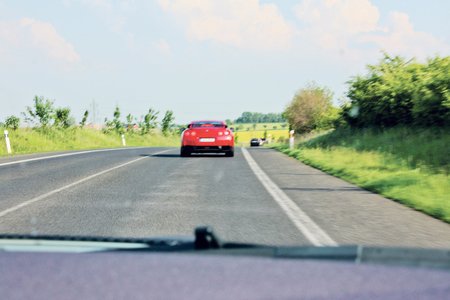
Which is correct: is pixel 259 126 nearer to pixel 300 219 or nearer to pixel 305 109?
pixel 305 109

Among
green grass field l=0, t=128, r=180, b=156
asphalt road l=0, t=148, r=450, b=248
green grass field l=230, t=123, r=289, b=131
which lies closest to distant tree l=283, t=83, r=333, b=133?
green grass field l=0, t=128, r=180, b=156

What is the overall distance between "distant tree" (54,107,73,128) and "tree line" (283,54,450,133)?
17.6 m

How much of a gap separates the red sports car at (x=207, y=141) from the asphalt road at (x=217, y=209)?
8.36m

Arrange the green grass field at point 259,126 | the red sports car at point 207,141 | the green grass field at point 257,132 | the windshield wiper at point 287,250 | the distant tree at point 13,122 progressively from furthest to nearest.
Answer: the green grass field at point 259,126, the green grass field at point 257,132, the distant tree at point 13,122, the red sports car at point 207,141, the windshield wiper at point 287,250

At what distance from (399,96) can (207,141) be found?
7.97 metres

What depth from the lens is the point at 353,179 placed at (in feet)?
45.3

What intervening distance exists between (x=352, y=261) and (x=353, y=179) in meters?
11.4

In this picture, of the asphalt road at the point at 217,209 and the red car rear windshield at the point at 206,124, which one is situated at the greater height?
the red car rear windshield at the point at 206,124

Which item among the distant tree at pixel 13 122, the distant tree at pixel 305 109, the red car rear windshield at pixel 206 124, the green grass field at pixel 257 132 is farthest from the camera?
the green grass field at pixel 257 132

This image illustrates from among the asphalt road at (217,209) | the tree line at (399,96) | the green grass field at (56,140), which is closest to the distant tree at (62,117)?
the green grass field at (56,140)

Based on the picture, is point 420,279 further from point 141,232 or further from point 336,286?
point 141,232

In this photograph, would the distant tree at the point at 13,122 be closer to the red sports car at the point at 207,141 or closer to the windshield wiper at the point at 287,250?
the red sports car at the point at 207,141

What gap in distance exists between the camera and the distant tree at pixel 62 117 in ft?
135

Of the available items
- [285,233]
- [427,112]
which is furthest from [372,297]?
[427,112]
